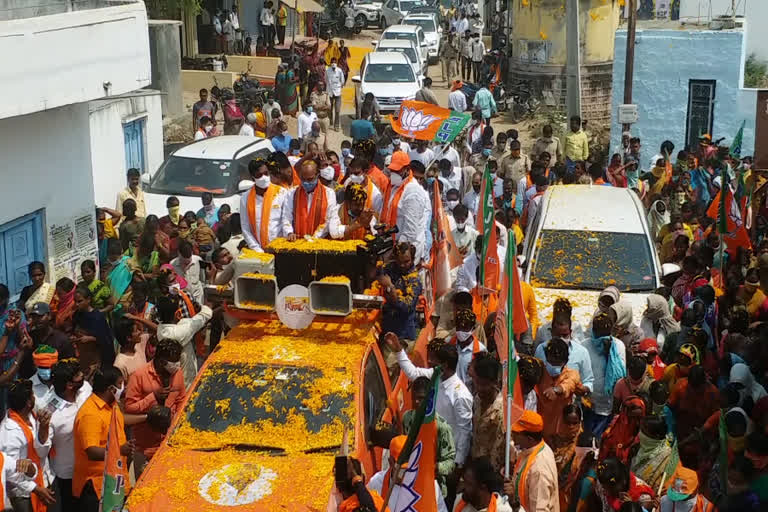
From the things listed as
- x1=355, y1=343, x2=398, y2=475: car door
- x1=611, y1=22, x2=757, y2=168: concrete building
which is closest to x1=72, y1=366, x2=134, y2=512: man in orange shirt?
x1=355, y1=343, x2=398, y2=475: car door

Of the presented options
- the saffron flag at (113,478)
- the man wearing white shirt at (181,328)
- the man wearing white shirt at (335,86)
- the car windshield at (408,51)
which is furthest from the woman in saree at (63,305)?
the car windshield at (408,51)

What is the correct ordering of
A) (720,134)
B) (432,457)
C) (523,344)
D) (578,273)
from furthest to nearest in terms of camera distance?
1. (720,134)
2. (578,273)
3. (523,344)
4. (432,457)

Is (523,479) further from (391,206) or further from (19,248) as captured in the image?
(19,248)

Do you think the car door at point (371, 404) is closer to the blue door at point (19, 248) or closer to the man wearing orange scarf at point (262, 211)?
the man wearing orange scarf at point (262, 211)

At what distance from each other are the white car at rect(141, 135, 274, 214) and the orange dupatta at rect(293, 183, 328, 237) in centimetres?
568

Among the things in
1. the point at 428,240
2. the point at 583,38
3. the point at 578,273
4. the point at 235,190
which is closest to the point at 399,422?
the point at 428,240

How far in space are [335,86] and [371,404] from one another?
19.3 meters

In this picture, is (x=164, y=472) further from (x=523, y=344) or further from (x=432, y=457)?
(x=523, y=344)

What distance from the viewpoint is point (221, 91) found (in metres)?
25.1

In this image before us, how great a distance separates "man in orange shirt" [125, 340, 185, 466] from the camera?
25.9ft

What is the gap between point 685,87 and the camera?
21.7 m

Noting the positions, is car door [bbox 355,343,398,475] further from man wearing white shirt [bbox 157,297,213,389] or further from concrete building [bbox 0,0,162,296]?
concrete building [bbox 0,0,162,296]

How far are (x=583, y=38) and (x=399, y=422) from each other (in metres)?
21.2

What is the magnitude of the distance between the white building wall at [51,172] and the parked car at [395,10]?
1275 inches
